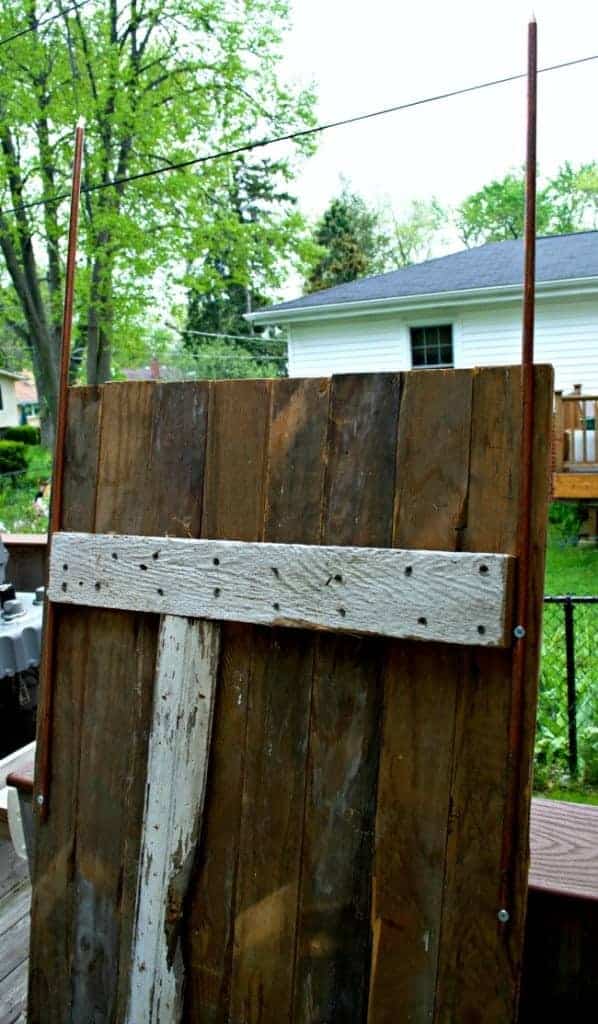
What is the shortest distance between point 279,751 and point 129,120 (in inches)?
472

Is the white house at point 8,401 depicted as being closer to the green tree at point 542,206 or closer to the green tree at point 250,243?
the green tree at point 250,243

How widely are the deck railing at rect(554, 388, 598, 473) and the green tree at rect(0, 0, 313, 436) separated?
629cm

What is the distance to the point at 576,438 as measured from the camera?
8469 millimetres

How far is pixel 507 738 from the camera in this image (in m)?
1.10

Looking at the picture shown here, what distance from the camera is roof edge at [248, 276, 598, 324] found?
927 cm

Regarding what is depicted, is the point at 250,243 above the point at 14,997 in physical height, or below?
above

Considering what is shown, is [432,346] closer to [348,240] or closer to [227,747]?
[227,747]

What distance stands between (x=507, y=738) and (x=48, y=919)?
933 mm

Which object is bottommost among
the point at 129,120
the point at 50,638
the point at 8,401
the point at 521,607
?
the point at 50,638

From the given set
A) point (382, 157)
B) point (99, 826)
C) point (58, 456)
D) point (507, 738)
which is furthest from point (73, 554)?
point (382, 157)

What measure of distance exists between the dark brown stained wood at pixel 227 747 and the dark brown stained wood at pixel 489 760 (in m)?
0.35

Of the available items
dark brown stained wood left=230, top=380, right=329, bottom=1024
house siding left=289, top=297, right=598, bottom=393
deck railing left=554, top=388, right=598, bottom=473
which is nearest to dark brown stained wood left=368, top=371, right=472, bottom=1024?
dark brown stained wood left=230, top=380, right=329, bottom=1024

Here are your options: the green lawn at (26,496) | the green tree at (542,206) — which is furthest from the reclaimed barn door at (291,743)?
the green tree at (542,206)

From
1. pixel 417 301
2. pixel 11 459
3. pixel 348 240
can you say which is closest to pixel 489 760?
pixel 417 301
